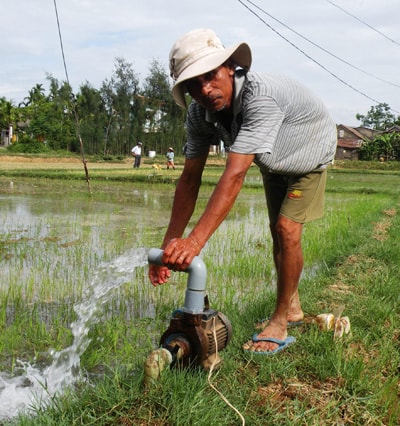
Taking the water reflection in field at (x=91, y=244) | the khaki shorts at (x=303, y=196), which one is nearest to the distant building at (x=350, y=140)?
the water reflection in field at (x=91, y=244)

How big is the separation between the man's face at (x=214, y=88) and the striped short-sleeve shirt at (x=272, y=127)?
0.06 metres

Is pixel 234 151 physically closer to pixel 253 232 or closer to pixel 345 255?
pixel 345 255

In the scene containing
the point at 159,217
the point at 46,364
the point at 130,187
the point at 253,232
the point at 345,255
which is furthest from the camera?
the point at 130,187

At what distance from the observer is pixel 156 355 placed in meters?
1.58

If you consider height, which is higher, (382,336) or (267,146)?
(267,146)

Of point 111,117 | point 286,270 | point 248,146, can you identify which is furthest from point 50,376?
point 111,117

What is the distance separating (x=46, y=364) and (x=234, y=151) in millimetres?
1278

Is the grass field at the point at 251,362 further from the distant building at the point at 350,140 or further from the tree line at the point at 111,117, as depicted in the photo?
→ the distant building at the point at 350,140

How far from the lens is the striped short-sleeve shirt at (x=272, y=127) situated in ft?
6.07

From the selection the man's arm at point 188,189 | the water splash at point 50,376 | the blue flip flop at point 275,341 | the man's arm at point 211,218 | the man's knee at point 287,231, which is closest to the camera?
the man's arm at point 211,218

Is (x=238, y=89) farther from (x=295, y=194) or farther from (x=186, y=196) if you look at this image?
(x=295, y=194)

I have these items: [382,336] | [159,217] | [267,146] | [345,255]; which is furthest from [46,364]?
[159,217]

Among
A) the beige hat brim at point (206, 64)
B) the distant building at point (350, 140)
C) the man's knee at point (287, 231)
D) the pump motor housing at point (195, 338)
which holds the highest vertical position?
the distant building at point (350, 140)

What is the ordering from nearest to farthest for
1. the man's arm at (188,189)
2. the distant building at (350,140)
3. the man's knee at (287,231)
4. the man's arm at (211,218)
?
the man's arm at (211,218) → the man's arm at (188,189) → the man's knee at (287,231) → the distant building at (350,140)
